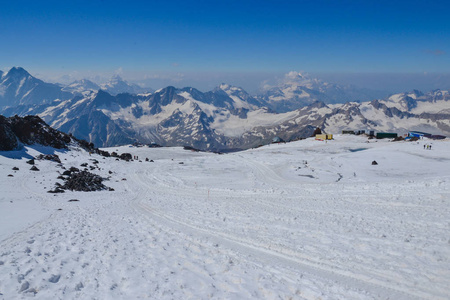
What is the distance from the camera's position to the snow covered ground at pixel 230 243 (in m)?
9.35

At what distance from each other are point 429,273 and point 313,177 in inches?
1148

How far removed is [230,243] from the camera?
14.1 metres

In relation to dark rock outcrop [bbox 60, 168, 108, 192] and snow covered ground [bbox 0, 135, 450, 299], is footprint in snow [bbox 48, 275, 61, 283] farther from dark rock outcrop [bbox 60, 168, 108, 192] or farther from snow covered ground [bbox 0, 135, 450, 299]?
dark rock outcrop [bbox 60, 168, 108, 192]

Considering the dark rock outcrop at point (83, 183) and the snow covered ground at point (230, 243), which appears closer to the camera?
the snow covered ground at point (230, 243)

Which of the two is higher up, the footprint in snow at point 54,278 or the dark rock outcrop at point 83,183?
the footprint in snow at point 54,278

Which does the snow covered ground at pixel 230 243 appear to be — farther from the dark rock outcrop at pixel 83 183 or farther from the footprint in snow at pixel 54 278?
the dark rock outcrop at pixel 83 183

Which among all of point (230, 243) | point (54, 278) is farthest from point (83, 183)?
point (230, 243)

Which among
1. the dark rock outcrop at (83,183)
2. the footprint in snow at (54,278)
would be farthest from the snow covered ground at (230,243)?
the dark rock outcrop at (83,183)

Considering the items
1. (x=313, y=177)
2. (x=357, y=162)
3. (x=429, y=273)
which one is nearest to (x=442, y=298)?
(x=429, y=273)

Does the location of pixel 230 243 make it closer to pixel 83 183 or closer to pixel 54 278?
pixel 54 278

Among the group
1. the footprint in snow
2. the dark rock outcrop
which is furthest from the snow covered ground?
the dark rock outcrop

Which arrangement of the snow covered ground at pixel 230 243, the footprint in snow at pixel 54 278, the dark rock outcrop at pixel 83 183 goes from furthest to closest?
the dark rock outcrop at pixel 83 183 < the footprint in snow at pixel 54 278 < the snow covered ground at pixel 230 243

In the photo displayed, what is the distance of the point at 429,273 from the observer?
9859 millimetres

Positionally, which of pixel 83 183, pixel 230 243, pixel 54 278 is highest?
pixel 54 278
